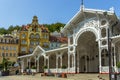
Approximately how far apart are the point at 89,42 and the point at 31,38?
4886 centimetres

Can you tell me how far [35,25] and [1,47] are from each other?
42.7 feet

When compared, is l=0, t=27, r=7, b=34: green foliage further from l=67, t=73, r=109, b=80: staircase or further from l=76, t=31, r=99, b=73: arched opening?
l=67, t=73, r=109, b=80: staircase

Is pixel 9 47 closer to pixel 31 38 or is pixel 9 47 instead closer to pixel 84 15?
pixel 31 38

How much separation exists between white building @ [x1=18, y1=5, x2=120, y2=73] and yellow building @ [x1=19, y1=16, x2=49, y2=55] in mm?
38475

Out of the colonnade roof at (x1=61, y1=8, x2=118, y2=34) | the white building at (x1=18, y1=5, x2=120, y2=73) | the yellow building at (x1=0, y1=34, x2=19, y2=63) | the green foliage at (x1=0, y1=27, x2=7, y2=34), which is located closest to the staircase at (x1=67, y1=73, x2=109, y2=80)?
the white building at (x1=18, y1=5, x2=120, y2=73)

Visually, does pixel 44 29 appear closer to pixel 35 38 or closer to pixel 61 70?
pixel 35 38

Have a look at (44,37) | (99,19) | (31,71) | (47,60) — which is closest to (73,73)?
(99,19)

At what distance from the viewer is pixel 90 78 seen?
118 feet

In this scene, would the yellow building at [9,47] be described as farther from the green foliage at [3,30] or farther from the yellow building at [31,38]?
the green foliage at [3,30]

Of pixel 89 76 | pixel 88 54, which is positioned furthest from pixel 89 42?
pixel 89 76

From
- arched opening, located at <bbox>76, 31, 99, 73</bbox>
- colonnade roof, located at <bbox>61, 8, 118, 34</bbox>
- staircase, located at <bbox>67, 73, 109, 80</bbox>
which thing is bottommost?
staircase, located at <bbox>67, 73, 109, 80</bbox>

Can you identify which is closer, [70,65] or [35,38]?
[70,65]

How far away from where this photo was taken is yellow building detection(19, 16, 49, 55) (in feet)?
300

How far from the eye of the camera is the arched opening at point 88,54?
43781 mm
